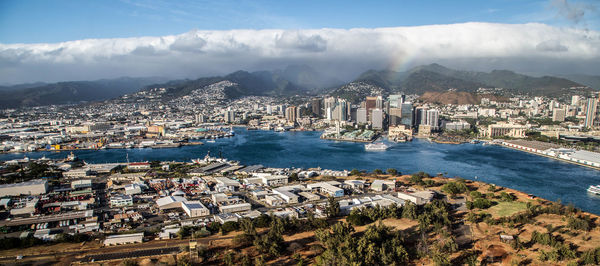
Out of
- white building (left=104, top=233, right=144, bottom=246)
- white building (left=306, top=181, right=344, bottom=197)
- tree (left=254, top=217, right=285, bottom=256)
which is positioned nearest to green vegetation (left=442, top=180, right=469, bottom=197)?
white building (left=306, top=181, right=344, bottom=197)

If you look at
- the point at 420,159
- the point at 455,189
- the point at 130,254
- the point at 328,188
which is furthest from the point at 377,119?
the point at 130,254

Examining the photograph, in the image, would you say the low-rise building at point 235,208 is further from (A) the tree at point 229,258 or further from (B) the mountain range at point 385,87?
(B) the mountain range at point 385,87

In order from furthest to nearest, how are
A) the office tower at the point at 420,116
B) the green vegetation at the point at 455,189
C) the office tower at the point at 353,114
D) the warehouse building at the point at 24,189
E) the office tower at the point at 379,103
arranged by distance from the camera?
1. the office tower at the point at 353,114
2. the office tower at the point at 379,103
3. the office tower at the point at 420,116
4. the green vegetation at the point at 455,189
5. the warehouse building at the point at 24,189

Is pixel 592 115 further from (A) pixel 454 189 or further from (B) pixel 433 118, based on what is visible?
(A) pixel 454 189

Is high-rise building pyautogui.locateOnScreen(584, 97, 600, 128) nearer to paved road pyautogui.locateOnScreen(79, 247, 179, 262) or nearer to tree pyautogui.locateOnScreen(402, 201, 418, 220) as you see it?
tree pyautogui.locateOnScreen(402, 201, 418, 220)

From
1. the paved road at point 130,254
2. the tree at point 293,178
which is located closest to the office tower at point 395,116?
the tree at point 293,178
